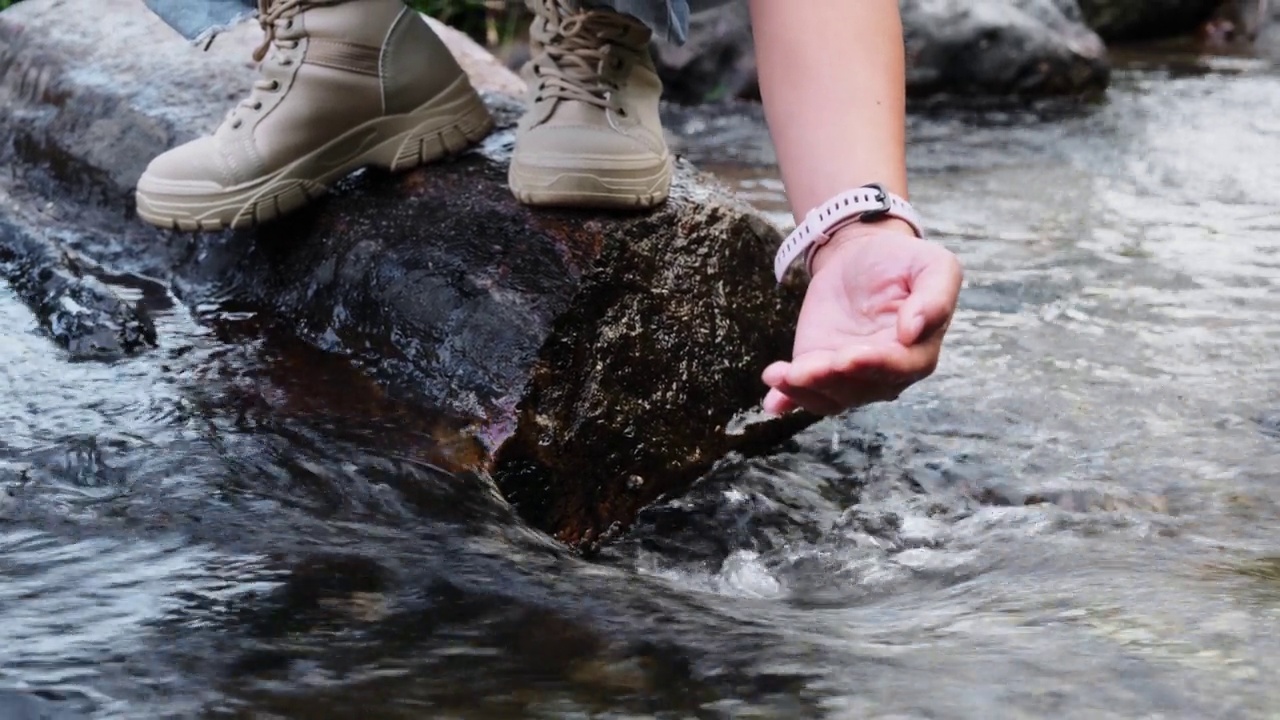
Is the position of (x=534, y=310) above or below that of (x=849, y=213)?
below

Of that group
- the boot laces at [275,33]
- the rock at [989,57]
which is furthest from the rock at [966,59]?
the boot laces at [275,33]

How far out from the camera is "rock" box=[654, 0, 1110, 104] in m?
5.69

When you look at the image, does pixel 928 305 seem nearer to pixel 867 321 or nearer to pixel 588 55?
pixel 867 321

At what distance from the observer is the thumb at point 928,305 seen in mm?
1182

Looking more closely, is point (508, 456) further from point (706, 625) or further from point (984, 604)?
point (984, 604)

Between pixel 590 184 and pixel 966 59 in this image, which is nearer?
pixel 590 184

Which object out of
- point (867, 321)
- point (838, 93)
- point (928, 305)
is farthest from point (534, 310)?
point (928, 305)

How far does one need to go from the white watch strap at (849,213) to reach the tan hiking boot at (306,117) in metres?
0.95

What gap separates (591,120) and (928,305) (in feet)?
2.97

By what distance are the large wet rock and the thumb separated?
0.77m

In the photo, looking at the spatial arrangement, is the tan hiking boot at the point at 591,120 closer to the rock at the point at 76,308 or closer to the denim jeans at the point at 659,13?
the denim jeans at the point at 659,13

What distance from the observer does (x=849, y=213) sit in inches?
56.4

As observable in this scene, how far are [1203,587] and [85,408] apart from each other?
57.0 inches

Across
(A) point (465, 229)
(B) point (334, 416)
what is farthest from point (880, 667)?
(A) point (465, 229)
